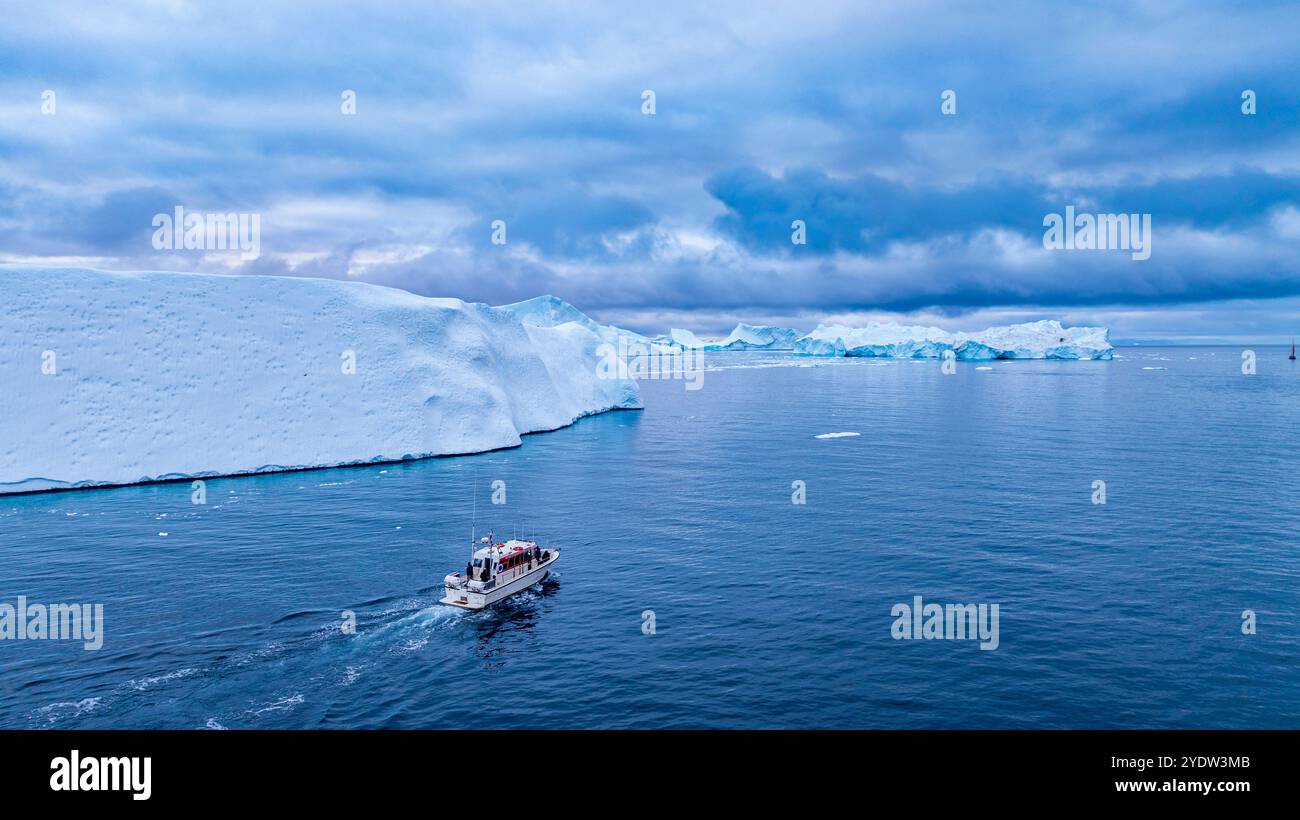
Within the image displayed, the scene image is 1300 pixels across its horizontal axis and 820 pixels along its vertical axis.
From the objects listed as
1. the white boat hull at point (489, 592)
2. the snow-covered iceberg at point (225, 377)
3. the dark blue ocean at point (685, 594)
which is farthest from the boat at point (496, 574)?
the snow-covered iceberg at point (225, 377)

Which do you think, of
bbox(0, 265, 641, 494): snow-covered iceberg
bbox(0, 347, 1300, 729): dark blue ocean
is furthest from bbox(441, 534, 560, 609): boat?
bbox(0, 265, 641, 494): snow-covered iceberg

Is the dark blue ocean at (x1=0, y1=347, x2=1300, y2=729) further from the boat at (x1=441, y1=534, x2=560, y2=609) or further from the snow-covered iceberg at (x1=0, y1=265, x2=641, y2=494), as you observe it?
the snow-covered iceberg at (x1=0, y1=265, x2=641, y2=494)

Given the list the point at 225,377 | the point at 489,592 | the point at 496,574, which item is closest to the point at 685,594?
the point at 496,574

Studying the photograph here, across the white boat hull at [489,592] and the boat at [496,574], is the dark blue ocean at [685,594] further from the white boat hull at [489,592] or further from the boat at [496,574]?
the boat at [496,574]

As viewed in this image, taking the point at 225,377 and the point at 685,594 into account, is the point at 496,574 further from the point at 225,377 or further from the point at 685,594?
the point at 225,377
